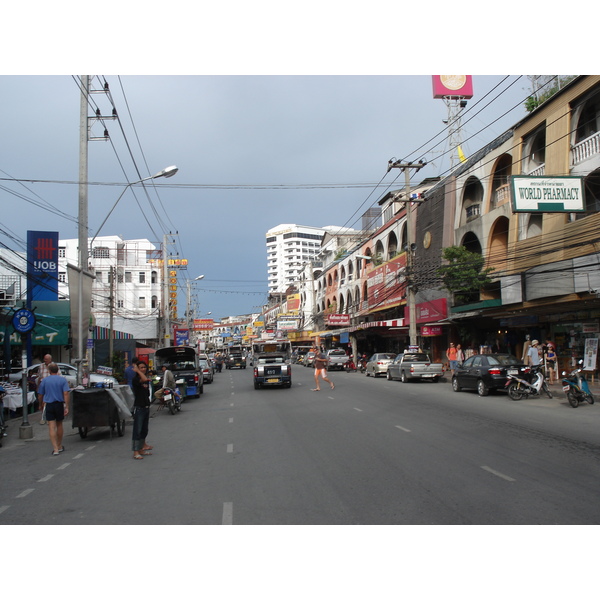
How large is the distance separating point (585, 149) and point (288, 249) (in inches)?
5384

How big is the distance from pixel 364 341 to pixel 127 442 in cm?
4542

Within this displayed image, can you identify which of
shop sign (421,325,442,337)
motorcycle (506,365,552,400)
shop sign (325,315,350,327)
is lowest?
motorcycle (506,365,552,400)

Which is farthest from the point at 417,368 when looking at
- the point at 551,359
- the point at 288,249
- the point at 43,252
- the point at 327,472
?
the point at 288,249

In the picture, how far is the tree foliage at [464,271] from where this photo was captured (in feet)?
83.8

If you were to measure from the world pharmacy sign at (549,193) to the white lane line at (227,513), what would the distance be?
14.3 metres

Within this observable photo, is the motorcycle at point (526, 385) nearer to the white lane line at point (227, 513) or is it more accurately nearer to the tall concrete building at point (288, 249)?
the white lane line at point (227, 513)

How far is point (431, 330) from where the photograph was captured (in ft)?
112

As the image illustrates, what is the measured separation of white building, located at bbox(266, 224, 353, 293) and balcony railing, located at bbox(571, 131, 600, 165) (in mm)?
Answer: 132259

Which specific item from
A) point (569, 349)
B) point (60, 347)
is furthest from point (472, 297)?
point (60, 347)

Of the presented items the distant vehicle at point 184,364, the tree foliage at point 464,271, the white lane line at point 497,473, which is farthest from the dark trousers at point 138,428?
the tree foliage at point 464,271

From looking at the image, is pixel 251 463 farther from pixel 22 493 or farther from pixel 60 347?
pixel 60 347

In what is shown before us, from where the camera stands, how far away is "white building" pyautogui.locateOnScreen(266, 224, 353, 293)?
155m

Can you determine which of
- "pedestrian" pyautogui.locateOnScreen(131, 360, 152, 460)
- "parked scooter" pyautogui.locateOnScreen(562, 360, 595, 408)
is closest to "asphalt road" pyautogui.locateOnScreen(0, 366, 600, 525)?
"pedestrian" pyautogui.locateOnScreen(131, 360, 152, 460)

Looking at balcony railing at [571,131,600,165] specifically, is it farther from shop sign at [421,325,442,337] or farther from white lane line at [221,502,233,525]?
white lane line at [221,502,233,525]
